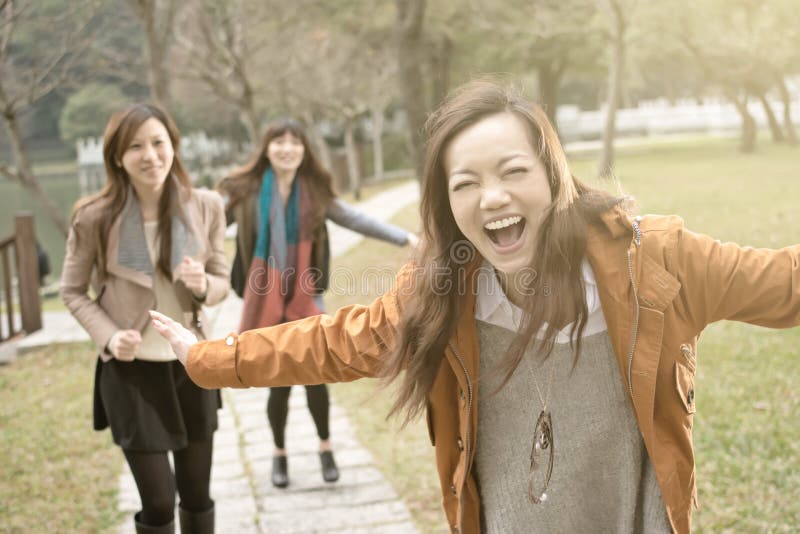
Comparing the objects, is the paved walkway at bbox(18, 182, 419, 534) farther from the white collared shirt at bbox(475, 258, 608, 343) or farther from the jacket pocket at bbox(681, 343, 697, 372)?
the jacket pocket at bbox(681, 343, 697, 372)

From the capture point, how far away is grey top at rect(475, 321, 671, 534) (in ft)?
6.97

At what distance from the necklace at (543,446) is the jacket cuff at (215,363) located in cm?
78

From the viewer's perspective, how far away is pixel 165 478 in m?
3.25

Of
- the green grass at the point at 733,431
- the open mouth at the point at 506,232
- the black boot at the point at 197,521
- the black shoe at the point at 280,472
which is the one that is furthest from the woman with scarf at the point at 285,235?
the open mouth at the point at 506,232

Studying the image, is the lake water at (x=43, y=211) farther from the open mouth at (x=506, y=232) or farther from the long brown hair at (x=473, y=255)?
the open mouth at (x=506, y=232)

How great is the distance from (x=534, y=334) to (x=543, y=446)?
30 cm

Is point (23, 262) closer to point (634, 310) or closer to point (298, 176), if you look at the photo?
point (298, 176)

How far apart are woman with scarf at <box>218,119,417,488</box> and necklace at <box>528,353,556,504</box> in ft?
8.97

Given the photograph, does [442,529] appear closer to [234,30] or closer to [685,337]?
[685,337]

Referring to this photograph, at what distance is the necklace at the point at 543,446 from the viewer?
215 centimetres

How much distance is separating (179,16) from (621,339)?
17.0 m

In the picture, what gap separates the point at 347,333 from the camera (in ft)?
7.29

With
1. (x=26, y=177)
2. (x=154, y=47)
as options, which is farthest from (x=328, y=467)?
(x=154, y=47)

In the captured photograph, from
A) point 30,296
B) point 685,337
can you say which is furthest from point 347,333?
point 30,296
